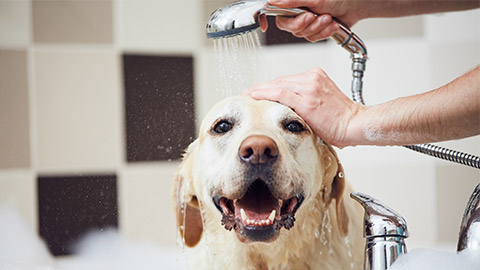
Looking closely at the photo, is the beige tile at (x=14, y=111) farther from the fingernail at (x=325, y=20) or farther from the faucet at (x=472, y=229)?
the faucet at (x=472, y=229)

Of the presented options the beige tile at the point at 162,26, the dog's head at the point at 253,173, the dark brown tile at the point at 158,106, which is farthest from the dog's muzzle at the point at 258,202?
the beige tile at the point at 162,26

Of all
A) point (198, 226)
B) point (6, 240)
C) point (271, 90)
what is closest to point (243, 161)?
point (271, 90)

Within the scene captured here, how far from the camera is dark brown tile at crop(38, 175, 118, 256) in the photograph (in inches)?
66.1

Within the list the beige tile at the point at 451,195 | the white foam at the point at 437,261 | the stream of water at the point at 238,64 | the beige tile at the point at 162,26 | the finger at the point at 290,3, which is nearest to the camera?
the white foam at the point at 437,261

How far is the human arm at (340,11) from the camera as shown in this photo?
122 cm

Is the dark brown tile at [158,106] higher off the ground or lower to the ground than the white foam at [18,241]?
higher

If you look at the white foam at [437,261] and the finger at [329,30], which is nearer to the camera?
the white foam at [437,261]

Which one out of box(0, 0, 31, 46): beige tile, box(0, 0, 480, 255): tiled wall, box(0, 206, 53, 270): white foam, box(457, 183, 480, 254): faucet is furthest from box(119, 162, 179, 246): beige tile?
box(457, 183, 480, 254): faucet

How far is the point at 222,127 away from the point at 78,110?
696 millimetres

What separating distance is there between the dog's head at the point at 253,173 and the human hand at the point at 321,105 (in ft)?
0.12

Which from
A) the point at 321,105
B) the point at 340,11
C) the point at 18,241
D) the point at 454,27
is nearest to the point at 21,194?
the point at 18,241

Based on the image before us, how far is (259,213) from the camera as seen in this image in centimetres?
112

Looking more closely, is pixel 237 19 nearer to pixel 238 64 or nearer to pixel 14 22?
pixel 238 64

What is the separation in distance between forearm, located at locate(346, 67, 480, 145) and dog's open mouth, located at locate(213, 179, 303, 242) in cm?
23
